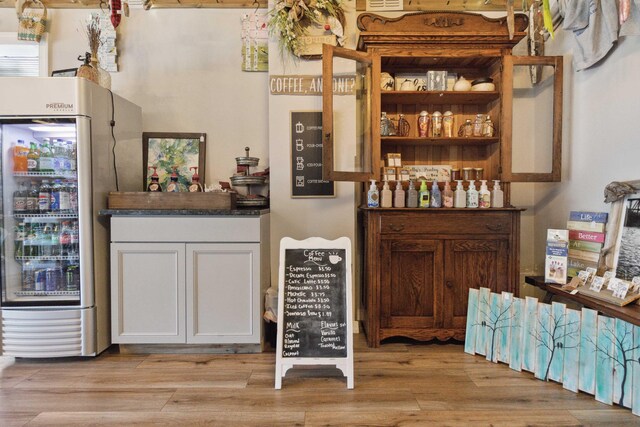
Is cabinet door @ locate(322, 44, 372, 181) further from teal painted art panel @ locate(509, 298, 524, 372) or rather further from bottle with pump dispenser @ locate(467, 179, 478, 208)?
teal painted art panel @ locate(509, 298, 524, 372)

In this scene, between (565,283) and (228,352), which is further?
(228,352)

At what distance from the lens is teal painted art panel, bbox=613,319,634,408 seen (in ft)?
5.75

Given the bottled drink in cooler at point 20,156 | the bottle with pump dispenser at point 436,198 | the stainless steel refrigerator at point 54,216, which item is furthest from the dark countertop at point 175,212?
the bottle with pump dispenser at point 436,198

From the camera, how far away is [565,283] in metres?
2.21

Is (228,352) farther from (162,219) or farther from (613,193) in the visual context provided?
(613,193)

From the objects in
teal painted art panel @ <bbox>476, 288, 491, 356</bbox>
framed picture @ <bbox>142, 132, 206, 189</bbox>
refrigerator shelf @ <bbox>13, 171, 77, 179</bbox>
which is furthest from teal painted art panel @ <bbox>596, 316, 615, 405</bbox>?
refrigerator shelf @ <bbox>13, 171, 77, 179</bbox>

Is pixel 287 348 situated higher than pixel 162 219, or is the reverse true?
pixel 162 219

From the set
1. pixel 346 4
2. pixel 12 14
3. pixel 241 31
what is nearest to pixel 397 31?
pixel 346 4

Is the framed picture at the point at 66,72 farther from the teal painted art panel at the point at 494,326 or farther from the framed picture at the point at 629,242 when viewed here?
the framed picture at the point at 629,242

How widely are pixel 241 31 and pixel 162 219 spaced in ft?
5.75

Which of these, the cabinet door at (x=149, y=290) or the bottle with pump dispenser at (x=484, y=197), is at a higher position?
the bottle with pump dispenser at (x=484, y=197)

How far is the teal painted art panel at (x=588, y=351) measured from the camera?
1.89 m

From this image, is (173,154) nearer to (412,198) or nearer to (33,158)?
(33,158)

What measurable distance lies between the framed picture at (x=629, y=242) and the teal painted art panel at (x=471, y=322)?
0.78 metres
